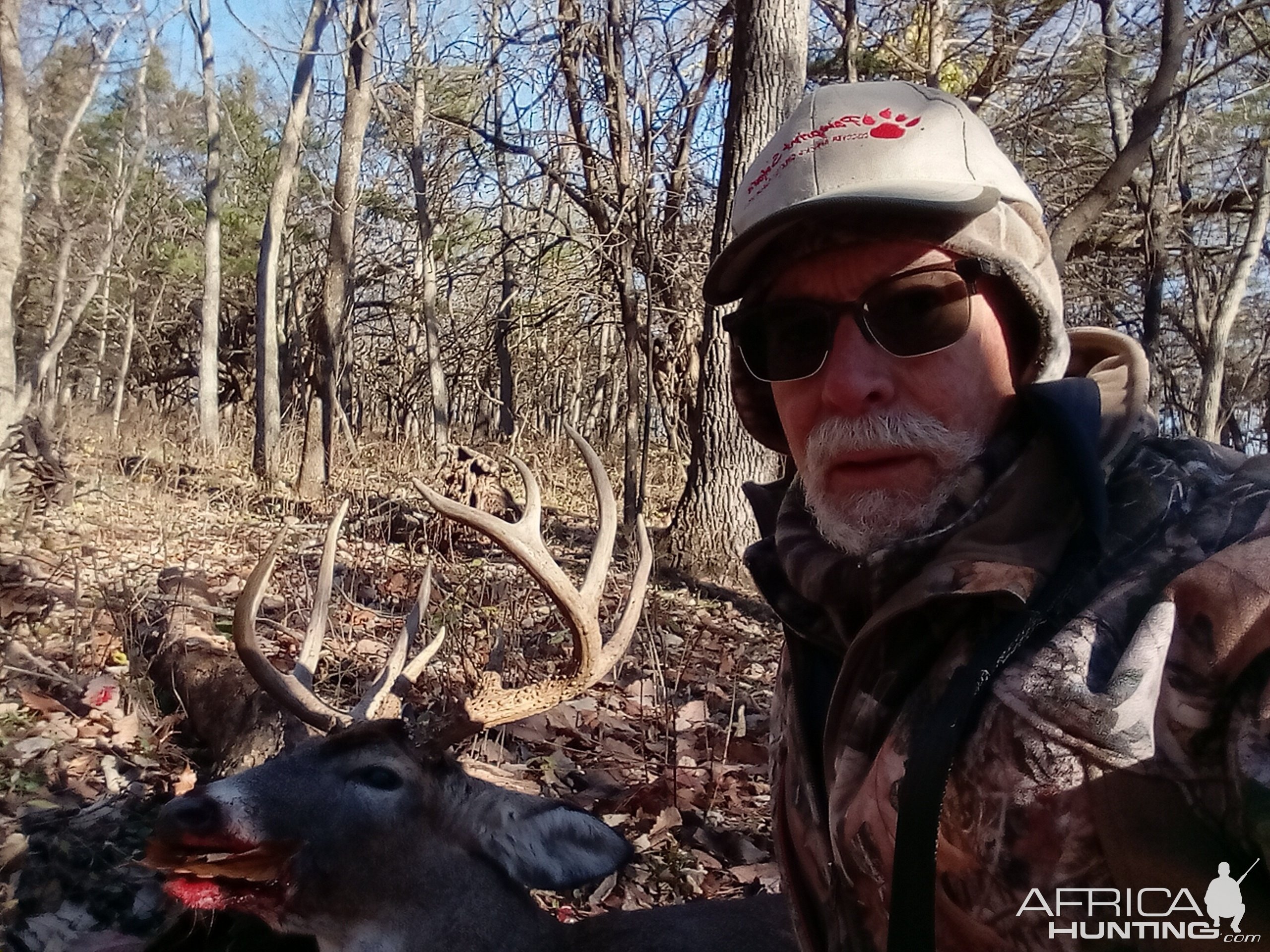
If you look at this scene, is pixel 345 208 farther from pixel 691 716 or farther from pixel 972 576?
pixel 972 576

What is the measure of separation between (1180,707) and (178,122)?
32114 mm

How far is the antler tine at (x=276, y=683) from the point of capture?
3.31 meters

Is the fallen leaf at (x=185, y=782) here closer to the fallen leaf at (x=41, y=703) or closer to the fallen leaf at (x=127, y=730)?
the fallen leaf at (x=127, y=730)

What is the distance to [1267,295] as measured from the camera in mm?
22781

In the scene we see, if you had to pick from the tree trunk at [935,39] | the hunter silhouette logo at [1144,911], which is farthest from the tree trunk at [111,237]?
the hunter silhouette logo at [1144,911]

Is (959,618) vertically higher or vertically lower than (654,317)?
lower

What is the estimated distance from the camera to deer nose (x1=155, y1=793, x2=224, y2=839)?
263 centimetres

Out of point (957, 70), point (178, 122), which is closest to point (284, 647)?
point (957, 70)

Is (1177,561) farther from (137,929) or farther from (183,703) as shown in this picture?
(183,703)

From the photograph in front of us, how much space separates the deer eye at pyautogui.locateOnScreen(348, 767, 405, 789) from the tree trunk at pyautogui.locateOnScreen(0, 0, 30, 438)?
587cm

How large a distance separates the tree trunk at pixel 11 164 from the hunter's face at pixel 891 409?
286 inches

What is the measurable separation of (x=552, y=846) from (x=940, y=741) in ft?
6.11

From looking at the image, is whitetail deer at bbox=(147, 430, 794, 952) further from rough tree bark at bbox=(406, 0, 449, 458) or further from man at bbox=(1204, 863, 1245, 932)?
rough tree bark at bbox=(406, 0, 449, 458)

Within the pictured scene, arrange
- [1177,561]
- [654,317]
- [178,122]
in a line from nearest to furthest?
1. [1177,561]
2. [654,317]
3. [178,122]
